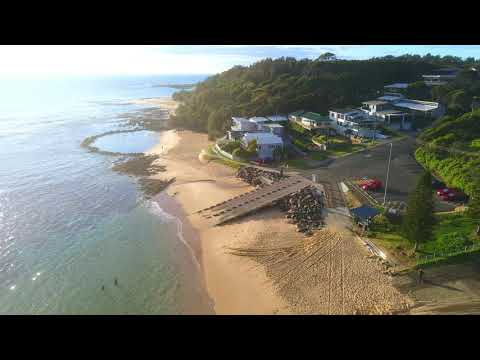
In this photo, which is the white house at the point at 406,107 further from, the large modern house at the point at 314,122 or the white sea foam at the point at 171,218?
the white sea foam at the point at 171,218

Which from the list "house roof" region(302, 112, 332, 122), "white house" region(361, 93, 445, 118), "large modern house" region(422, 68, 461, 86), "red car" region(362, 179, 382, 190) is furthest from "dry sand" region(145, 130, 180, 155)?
"large modern house" region(422, 68, 461, 86)

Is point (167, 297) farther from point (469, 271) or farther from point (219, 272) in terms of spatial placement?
point (469, 271)

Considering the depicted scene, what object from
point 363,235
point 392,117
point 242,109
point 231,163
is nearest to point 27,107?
point 242,109

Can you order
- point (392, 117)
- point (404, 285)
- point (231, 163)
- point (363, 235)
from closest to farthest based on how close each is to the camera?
1. point (404, 285)
2. point (363, 235)
3. point (231, 163)
4. point (392, 117)

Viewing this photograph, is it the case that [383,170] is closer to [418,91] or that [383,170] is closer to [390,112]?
[390,112]

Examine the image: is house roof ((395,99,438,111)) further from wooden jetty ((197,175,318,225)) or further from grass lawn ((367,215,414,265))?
grass lawn ((367,215,414,265))

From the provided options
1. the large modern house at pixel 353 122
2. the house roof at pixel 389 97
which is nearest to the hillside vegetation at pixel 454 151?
the large modern house at pixel 353 122
